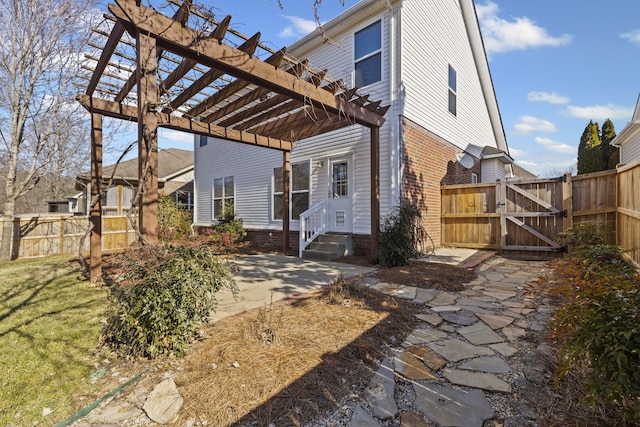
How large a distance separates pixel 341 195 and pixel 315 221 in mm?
1013

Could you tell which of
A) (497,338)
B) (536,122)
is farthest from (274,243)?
(536,122)

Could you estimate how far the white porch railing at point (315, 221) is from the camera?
8055 millimetres

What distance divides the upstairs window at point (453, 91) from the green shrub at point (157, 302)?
31.3ft

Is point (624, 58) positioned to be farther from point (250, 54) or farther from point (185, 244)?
point (185, 244)

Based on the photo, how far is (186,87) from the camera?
5.31 metres

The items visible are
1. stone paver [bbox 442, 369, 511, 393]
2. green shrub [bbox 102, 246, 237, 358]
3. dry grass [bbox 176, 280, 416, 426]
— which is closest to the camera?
dry grass [bbox 176, 280, 416, 426]

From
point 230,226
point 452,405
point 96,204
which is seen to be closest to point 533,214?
point 452,405

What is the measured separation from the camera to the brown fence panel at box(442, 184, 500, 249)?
824cm

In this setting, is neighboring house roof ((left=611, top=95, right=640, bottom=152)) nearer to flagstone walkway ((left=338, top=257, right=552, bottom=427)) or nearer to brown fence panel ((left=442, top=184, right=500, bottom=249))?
brown fence panel ((left=442, top=184, right=500, bottom=249))

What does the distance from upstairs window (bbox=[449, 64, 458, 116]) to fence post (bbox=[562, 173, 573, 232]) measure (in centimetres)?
389

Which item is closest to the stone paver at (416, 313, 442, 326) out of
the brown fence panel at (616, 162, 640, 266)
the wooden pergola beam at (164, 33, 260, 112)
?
the brown fence panel at (616, 162, 640, 266)

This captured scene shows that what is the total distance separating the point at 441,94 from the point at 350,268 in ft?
20.3

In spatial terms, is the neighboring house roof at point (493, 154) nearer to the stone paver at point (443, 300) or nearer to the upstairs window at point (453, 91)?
the upstairs window at point (453, 91)

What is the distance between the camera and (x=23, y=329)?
10.4 feet
